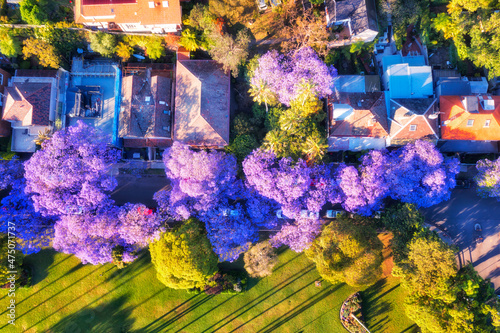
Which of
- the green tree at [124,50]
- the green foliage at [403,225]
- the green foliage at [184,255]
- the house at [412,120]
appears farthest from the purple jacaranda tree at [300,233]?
the green tree at [124,50]

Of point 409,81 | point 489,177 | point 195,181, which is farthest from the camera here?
point 409,81

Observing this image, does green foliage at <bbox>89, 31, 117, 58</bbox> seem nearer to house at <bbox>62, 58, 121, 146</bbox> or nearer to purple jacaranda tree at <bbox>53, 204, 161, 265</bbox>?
house at <bbox>62, 58, 121, 146</bbox>

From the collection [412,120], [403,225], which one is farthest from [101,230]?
[412,120]

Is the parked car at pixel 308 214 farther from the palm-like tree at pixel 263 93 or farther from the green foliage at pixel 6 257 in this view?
the green foliage at pixel 6 257

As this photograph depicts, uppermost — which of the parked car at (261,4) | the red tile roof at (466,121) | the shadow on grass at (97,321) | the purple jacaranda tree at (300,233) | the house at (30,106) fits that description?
the parked car at (261,4)

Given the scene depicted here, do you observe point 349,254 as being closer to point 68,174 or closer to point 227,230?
point 227,230

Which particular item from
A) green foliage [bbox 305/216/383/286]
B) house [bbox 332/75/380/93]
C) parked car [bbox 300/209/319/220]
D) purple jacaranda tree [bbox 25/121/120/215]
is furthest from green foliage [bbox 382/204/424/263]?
purple jacaranda tree [bbox 25/121/120/215]
